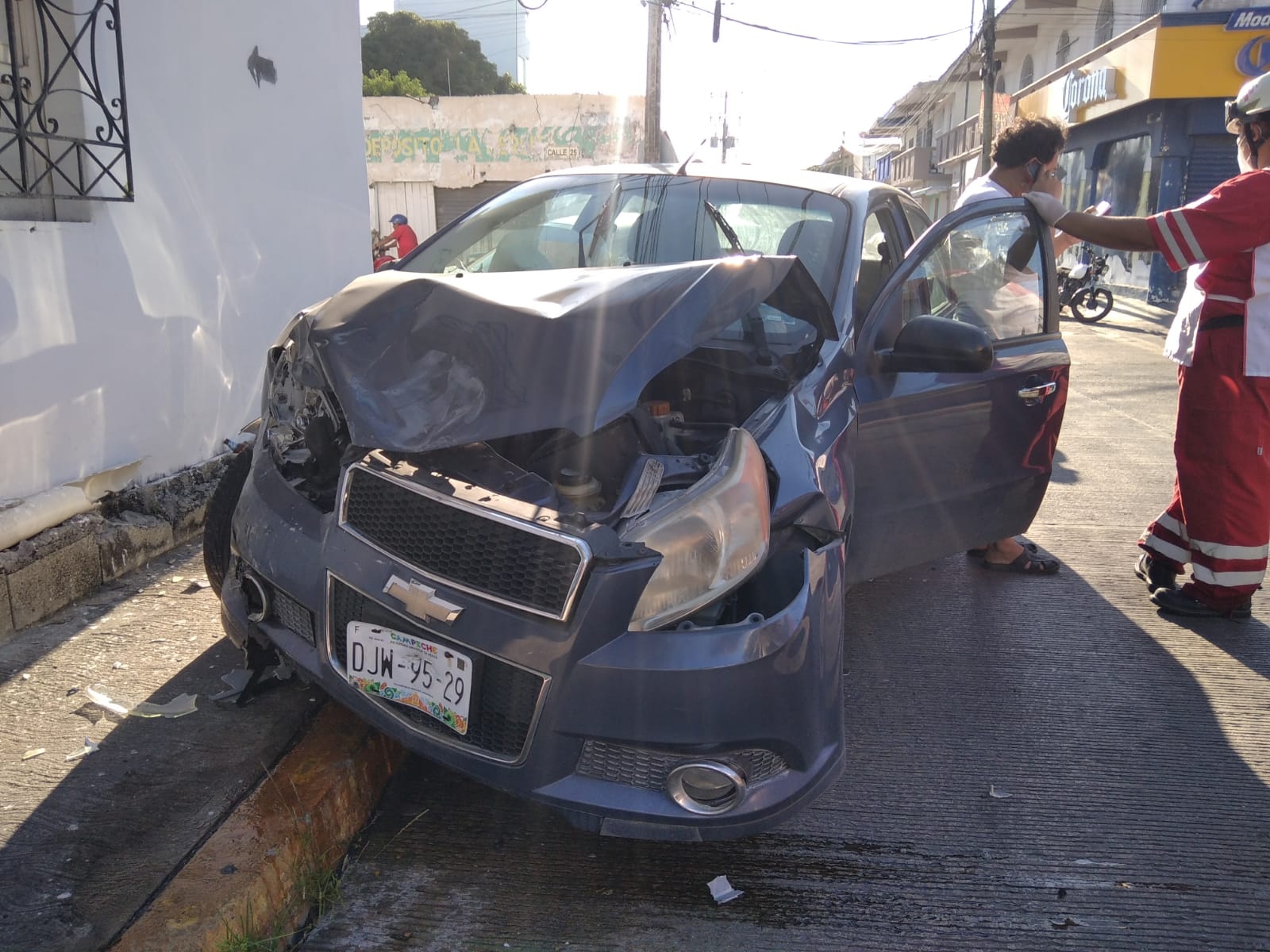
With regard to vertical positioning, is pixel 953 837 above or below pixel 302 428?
below

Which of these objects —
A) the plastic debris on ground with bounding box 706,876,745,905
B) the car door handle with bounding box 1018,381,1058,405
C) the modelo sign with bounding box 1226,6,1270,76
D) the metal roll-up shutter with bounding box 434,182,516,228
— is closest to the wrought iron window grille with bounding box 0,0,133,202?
the plastic debris on ground with bounding box 706,876,745,905

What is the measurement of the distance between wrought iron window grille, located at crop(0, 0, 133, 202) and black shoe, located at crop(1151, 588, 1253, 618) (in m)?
4.57

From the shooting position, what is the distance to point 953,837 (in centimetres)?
261

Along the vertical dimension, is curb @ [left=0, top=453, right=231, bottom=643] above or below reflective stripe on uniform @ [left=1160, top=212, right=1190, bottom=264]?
below

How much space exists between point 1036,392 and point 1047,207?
2.42 ft

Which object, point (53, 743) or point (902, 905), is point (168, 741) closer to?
point (53, 743)

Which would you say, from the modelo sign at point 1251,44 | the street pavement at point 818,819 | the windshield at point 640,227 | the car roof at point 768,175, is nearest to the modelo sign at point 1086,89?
the modelo sign at point 1251,44

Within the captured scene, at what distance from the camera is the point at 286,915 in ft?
7.16

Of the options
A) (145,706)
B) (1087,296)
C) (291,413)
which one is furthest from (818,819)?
(1087,296)

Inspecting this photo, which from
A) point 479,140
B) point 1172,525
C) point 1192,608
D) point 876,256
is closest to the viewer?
point 876,256

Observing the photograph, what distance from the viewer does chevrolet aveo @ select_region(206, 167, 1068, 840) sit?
2002 millimetres

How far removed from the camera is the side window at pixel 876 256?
331cm

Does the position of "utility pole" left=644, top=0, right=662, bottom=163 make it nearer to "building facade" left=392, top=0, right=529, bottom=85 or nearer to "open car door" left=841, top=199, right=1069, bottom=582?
"open car door" left=841, top=199, right=1069, bottom=582

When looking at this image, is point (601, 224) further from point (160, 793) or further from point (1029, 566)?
point (1029, 566)
